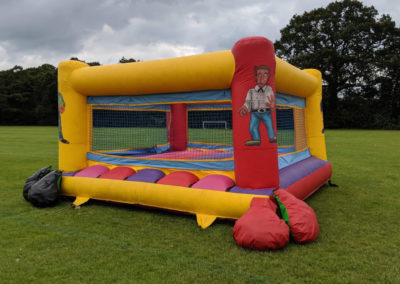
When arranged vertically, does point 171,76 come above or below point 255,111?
above

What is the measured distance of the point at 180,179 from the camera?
430 cm

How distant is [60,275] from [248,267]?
1590mm

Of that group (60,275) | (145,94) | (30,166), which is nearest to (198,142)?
(145,94)

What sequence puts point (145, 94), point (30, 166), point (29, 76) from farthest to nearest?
point (29, 76) → point (30, 166) → point (145, 94)

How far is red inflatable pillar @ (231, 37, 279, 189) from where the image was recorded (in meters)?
3.80

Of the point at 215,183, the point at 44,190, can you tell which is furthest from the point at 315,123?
the point at 44,190

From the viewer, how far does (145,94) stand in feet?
15.7

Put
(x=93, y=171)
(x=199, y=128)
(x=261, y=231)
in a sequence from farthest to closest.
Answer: (x=199, y=128) < (x=93, y=171) < (x=261, y=231)

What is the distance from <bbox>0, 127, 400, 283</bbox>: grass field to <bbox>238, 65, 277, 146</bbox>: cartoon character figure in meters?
1.14

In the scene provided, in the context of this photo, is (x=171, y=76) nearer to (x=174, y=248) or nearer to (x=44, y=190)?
(x=174, y=248)

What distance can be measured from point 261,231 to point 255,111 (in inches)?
55.8

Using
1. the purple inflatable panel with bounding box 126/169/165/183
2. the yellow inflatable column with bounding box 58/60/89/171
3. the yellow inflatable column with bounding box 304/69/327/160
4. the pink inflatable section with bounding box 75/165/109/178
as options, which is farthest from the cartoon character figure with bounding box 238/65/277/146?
the yellow inflatable column with bounding box 58/60/89/171

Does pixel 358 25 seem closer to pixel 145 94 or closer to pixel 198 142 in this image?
pixel 198 142

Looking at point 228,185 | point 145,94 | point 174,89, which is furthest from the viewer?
Result: point 145,94
